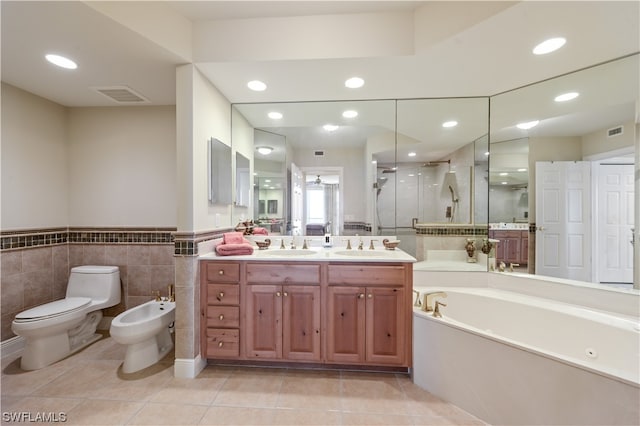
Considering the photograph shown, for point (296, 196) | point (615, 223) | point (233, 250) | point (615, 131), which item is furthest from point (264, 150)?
point (615, 223)

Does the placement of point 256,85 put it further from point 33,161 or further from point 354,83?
point 33,161

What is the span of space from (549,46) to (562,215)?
5.96ft

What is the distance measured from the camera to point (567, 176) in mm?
2562

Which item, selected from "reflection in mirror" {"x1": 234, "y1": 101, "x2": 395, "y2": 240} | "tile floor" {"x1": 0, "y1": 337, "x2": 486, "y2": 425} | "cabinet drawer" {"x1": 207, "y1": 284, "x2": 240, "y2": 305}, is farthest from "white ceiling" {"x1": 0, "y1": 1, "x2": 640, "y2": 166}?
"tile floor" {"x1": 0, "y1": 337, "x2": 486, "y2": 425}

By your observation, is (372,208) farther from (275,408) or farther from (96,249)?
(96,249)

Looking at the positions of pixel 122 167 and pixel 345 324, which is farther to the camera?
pixel 122 167

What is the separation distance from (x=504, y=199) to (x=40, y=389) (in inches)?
Result: 164

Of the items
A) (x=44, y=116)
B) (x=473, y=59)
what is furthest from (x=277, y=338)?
(x=44, y=116)

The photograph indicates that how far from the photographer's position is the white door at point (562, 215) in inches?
98.0

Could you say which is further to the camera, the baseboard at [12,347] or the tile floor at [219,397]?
the baseboard at [12,347]

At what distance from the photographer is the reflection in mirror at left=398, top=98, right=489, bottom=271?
260 cm

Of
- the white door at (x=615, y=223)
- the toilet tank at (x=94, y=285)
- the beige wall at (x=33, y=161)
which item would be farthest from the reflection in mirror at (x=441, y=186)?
the beige wall at (x=33, y=161)

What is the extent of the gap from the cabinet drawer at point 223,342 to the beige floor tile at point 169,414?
38cm

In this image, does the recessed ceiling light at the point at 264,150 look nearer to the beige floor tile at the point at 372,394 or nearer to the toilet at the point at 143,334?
the toilet at the point at 143,334
